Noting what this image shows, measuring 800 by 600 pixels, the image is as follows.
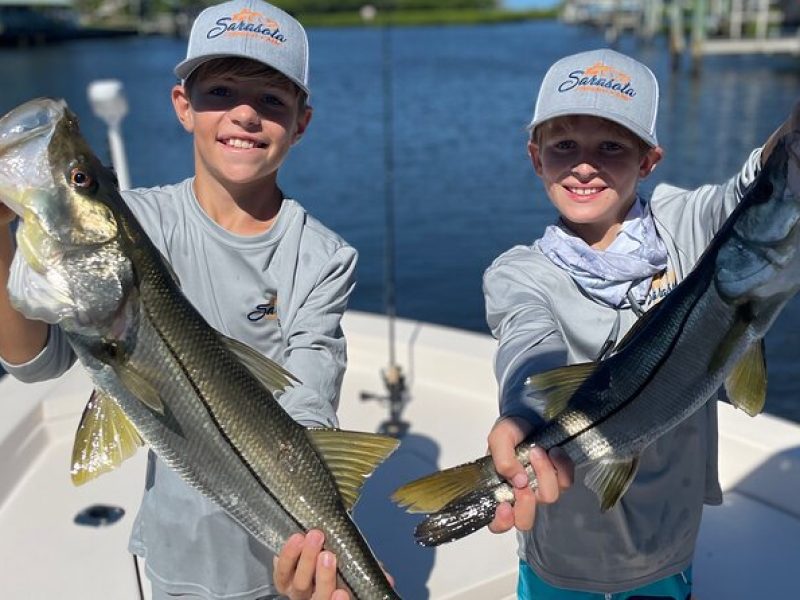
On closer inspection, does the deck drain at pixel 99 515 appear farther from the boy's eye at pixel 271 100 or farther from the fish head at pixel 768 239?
the fish head at pixel 768 239

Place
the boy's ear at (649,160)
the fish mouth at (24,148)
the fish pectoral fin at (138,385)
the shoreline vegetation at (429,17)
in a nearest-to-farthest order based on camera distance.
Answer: the fish mouth at (24,148), the fish pectoral fin at (138,385), the boy's ear at (649,160), the shoreline vegetation at (429,17)

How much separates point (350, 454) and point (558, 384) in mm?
585

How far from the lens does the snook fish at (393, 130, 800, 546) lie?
2096 millimetres

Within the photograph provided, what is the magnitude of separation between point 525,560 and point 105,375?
1.49m

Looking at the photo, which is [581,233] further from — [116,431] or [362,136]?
[362,136]

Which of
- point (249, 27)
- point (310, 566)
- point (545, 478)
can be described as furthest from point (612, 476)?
point (249, 27)

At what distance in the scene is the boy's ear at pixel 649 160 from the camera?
105 inches

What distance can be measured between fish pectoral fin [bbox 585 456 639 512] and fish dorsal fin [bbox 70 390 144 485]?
4.03 ft

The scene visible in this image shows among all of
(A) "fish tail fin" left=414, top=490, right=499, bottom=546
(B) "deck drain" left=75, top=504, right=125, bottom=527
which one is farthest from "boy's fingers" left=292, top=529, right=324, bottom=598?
(B) "deck drain" left=75, top=504, right=125, bottom=527

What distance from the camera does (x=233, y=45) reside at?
253 cm

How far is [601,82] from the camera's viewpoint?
2557 millimetres

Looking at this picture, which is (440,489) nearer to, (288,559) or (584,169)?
(288,559)

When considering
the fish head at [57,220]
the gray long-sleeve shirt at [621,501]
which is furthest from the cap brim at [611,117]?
the fish head at [57,220]

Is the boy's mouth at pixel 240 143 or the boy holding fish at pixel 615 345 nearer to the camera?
the boy holding fish at pixel 615 345
